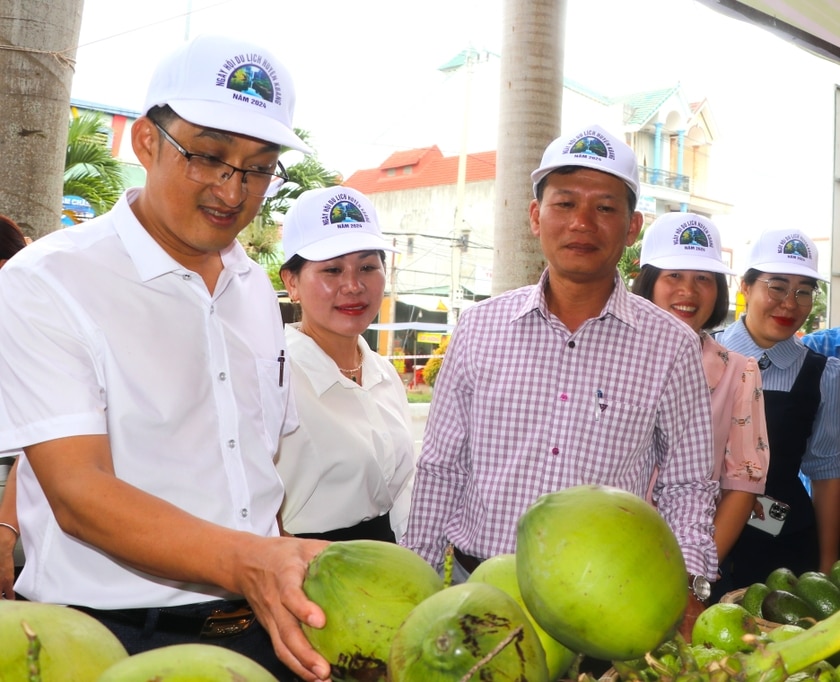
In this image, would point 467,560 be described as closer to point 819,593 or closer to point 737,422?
point 819,593

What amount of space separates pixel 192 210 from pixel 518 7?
488 cm

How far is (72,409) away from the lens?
1.74 metres

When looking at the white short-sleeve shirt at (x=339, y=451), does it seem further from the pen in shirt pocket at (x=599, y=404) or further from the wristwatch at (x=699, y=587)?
the wristwatch at (x=699, y=587)

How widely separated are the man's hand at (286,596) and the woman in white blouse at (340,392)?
1592 millimetres

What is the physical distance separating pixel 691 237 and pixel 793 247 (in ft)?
2.34

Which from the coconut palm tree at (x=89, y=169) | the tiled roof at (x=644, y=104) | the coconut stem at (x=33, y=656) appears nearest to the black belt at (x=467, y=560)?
the coconut stem at (x=33, y=656)

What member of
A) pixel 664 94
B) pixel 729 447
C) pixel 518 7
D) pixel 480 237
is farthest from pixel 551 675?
pixel 664 94

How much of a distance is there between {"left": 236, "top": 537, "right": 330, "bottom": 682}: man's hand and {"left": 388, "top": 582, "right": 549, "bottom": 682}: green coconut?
14cm

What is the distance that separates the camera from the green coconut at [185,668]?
1.01 metres

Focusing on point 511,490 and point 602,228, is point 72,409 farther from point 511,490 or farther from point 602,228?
point 602,228

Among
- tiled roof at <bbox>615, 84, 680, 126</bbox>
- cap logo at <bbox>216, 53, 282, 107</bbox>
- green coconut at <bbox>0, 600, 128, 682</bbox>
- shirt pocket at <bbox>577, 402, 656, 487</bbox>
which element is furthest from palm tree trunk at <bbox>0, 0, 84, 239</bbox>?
tiled roof at <bbox>615, 84, 680, 126</bbox>

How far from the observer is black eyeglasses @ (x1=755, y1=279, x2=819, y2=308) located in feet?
13.6

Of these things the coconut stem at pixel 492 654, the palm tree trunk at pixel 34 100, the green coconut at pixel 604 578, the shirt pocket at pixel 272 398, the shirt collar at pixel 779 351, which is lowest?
the coconut stem at pixel 492 654

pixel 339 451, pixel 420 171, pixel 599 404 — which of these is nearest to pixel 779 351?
pixel 599 404
